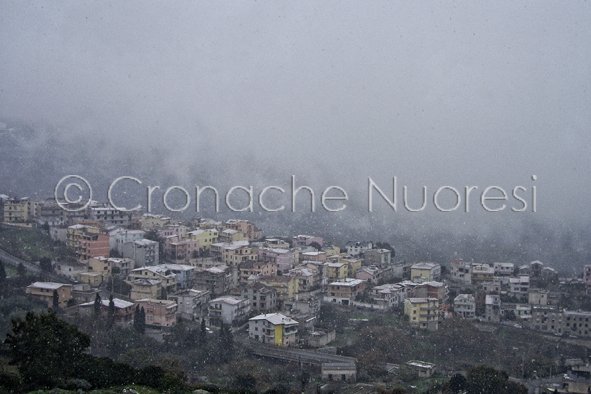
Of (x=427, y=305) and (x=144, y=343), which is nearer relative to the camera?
(x=144, y=343)

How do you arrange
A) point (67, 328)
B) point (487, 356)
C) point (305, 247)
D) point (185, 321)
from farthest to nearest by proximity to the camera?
point (305, 247), point (185, 321), point (487, 356), point (67, 328)

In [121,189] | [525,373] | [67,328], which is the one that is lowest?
[525,373]

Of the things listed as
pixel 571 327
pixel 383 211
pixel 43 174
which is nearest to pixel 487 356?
pixel 571 327

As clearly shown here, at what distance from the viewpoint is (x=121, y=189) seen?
93.1ft

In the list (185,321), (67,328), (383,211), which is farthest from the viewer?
(383,211)

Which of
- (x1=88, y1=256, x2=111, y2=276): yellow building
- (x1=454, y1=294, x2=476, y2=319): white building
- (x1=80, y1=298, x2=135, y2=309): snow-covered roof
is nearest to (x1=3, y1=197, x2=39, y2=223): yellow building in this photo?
(x1=88, y1=256, x2=111, y2=276): yellow building

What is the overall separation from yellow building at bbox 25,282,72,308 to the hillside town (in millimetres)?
20

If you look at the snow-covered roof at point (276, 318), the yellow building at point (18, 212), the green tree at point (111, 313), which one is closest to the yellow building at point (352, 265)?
the snow-covered roof at point (276, 318)

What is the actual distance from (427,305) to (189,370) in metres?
5.50

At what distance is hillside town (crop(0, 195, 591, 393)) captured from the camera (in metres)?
12.3

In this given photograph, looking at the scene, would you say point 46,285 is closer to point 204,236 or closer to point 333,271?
point 204,236

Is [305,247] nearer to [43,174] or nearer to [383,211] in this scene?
[383,211]

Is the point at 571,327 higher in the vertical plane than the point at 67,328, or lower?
lower

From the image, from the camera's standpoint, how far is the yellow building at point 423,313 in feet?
45.9
